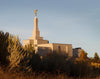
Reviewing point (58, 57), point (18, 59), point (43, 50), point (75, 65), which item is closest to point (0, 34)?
point (18, 59)

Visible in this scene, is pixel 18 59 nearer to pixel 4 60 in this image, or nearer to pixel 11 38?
pixel 4 60

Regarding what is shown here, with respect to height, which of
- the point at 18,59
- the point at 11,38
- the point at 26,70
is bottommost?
the point at 26,70

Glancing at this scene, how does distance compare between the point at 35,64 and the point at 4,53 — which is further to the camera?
the point at 35,64

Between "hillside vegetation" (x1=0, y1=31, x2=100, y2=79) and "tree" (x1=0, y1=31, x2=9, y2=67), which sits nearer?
"hillside vegetation" (x1=0, y1=31, x2=100, y2=79)

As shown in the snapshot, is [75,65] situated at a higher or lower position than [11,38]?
lower

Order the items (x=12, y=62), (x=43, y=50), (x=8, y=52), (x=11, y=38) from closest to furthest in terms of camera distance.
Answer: (x=12, y=62), (x=8, y=52), (x=11, y=38), (x=43, y=50)

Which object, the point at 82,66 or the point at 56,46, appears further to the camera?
the point at 56,46

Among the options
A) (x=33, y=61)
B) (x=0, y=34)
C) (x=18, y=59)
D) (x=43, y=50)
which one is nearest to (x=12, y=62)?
(x=18, y=59)

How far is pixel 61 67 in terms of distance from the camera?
508 inches

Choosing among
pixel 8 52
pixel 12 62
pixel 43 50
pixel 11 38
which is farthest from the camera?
pixel 43 50

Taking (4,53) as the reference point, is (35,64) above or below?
below

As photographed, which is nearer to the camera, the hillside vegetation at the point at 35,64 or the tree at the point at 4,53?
the hillside vegetation at the point at 35,64

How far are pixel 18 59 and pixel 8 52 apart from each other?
3.34 ft

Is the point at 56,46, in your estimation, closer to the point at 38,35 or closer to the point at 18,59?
the point at 38,35
